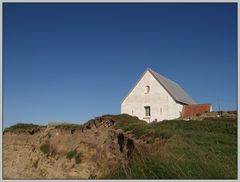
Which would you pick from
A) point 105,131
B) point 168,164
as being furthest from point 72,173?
point 168,164

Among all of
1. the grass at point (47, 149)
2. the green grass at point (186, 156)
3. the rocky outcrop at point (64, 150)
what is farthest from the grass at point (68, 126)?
the green grass at point (186, 156)

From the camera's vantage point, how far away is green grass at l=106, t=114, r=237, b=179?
26.5 ft

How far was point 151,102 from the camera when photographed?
26.9 metres

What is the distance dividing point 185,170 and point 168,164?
0.53 m

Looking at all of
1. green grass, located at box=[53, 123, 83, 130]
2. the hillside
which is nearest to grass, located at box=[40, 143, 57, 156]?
the hillside

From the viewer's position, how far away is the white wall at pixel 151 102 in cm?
2623

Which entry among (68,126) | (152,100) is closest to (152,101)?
(152,100)

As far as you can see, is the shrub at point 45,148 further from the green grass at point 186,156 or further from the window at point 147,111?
the window at point 147,111

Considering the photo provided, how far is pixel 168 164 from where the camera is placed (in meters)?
8.40

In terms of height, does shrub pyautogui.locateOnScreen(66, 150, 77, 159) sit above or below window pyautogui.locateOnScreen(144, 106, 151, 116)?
below

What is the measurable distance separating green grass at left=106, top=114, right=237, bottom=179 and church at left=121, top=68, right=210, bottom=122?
11.3 m

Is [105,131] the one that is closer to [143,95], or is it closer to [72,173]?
[72,173]

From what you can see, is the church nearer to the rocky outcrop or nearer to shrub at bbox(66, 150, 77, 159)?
the rocky outcrop

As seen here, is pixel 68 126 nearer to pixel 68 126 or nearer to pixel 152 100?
pixel 68 126
